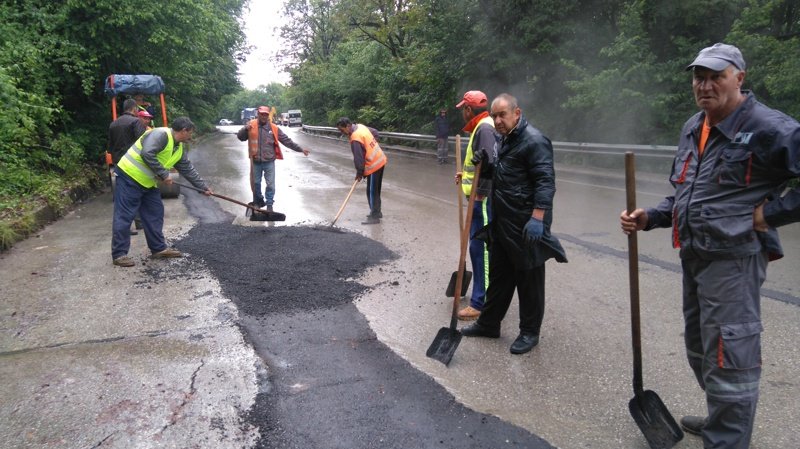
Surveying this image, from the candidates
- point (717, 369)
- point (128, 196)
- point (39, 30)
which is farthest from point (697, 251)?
point (39, 30)

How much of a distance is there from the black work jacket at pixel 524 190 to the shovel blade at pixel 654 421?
109 centimetres

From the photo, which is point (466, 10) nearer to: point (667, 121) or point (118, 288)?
point (667, 121)

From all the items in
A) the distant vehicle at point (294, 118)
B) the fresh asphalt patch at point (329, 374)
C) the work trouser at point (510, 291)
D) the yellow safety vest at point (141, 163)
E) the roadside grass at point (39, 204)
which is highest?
the distant vehicle at point (294, 118)

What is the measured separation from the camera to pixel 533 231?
3.49 metres

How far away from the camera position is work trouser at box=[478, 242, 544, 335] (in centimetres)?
376

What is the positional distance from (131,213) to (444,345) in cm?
413

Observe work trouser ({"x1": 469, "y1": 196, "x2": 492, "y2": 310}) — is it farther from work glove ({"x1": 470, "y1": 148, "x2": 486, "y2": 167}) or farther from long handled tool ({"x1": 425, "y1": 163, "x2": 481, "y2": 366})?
long handled tool ({"x1": 425, "y1": 163, "x2": 481, "y2": 366})

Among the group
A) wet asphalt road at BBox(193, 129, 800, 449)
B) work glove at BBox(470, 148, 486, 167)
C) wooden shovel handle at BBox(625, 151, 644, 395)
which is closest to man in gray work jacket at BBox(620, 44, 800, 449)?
wooden shovel handle at BBox(625, 151, 644, 395)

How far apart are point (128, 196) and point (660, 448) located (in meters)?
5.62

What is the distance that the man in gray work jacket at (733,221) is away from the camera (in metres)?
2.23

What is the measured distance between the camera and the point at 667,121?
39.2 feet

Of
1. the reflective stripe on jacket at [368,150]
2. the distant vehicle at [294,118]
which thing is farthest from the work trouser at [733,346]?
the distant vehicle at [294,118]

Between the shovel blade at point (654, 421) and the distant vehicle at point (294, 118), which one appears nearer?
the shovel blade at point (654, 421)

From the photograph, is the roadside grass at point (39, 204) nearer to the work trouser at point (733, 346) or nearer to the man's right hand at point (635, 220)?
the man's right hand at point (635, 220)
